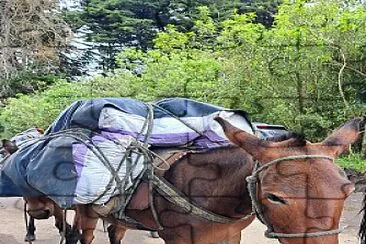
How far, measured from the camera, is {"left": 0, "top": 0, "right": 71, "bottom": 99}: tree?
27.8 feet

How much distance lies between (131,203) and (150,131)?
1.25ft

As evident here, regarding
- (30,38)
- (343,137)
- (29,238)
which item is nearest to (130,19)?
(30,38)

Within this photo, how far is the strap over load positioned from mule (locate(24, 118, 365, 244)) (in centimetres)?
15

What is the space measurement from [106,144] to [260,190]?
101 cm

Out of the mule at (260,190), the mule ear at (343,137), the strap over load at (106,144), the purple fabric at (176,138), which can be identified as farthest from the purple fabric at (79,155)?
the mule ear at (343,137)

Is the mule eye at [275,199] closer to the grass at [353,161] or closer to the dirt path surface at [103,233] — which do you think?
the dirt path surface at [103,233]

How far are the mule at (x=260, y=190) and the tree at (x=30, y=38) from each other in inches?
260

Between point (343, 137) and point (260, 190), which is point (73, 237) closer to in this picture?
point (260, 190)

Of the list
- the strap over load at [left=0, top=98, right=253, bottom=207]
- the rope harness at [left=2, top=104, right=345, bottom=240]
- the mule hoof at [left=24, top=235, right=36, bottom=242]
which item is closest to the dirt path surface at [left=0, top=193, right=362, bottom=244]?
the mule hoof at [left=24, top=235, right=36, bottom=242]

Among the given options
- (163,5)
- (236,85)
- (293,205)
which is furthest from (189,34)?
(293,205)

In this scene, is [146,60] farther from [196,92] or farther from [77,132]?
[77,132]

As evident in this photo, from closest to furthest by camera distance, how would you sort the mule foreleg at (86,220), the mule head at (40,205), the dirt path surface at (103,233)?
the mule foreleg at (86,220)
the mule head at (40,205)
the dirt path surface at (103,233)

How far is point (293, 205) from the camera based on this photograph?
1604mm

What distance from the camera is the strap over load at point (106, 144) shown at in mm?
2410
